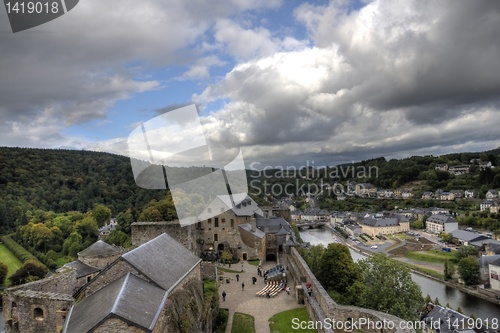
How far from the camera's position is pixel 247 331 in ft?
51.0

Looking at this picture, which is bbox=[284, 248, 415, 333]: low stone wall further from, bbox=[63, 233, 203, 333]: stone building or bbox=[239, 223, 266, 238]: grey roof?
bbox=[239, 223, 266, 238]: grey roof

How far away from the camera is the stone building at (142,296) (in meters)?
Result: 9.13

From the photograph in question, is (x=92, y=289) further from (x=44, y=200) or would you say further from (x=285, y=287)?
(x=44, y=200)

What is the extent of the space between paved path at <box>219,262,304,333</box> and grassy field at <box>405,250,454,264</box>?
39.4 metres

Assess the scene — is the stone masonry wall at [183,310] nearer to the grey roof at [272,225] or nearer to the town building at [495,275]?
the grey roof at [272,225]

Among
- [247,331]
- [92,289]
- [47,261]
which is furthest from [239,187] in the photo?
[92,289]

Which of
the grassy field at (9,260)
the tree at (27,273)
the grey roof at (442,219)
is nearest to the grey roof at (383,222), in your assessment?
the grey roof at (442,219)

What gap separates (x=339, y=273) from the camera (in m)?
22.8

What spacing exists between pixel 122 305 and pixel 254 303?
11.0 m

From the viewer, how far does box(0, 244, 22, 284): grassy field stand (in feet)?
152

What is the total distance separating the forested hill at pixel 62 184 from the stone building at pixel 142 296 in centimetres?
4705

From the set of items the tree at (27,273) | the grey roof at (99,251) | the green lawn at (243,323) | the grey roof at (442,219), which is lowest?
the grey roof at (442,219)

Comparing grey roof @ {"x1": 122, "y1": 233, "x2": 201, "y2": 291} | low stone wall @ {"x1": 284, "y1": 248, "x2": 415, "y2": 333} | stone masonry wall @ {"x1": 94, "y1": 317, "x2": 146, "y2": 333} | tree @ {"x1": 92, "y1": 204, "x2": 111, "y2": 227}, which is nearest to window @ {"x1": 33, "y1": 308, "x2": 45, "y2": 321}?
grey roof @ {"x1": 122, "y1": 233, "x2": 201, "y2": 291}

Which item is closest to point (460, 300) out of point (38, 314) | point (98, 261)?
point (98, 261)
